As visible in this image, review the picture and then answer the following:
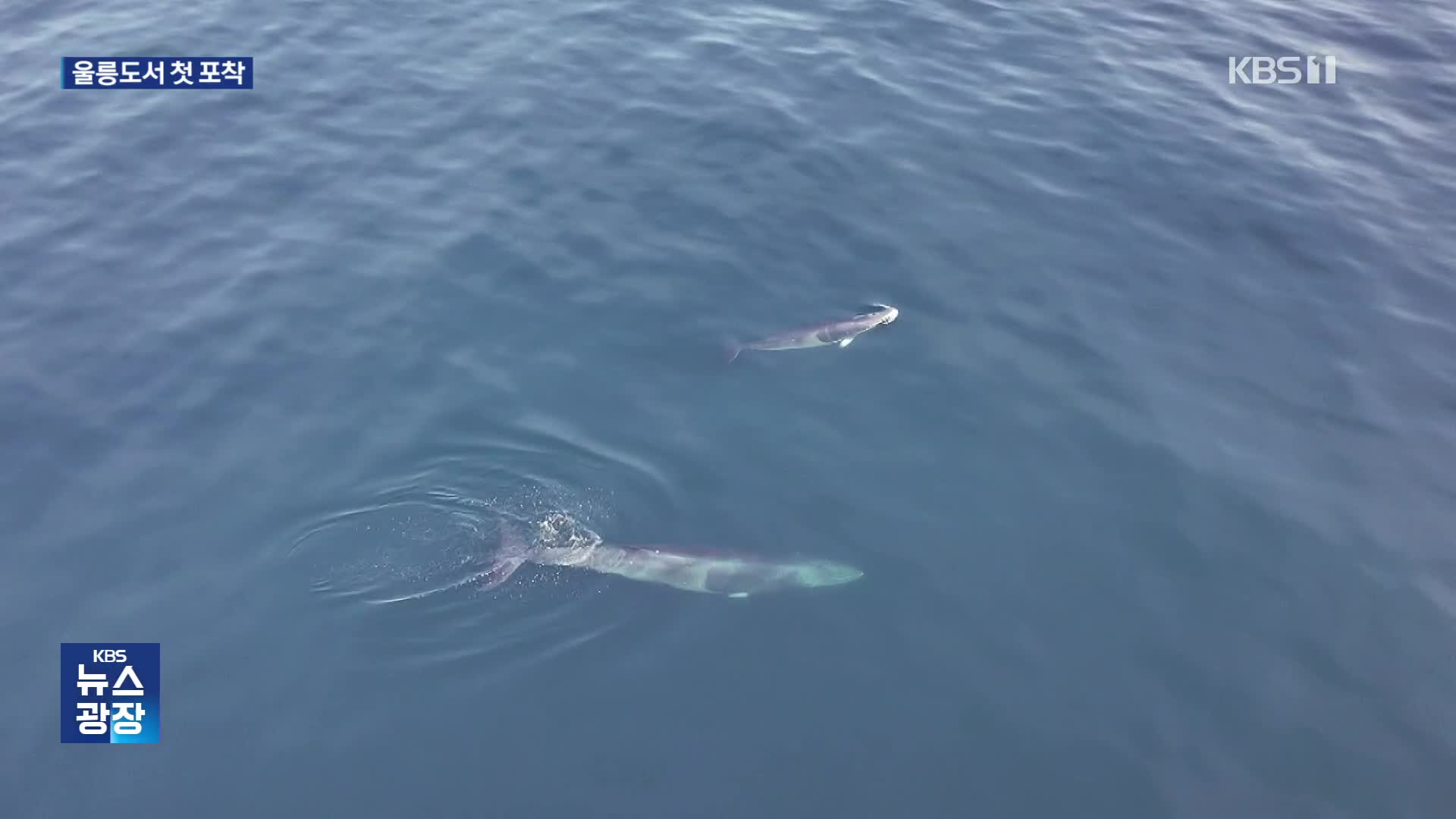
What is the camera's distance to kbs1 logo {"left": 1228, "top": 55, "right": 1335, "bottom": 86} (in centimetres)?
3400

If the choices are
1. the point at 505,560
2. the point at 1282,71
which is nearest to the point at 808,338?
the point at 505,560

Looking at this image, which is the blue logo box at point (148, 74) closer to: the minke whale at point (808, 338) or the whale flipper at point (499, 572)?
the minke whale at point (808, 338)

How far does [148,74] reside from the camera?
105ft

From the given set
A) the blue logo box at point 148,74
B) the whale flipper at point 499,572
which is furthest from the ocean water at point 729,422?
the blue logo box at point 148,74

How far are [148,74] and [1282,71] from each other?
35.7m

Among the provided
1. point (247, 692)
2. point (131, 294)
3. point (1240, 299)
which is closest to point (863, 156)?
point (1240, 299)

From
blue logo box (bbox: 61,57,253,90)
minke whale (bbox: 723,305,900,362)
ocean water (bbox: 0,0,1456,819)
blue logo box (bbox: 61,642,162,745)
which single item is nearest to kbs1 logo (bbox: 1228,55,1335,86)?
ocean water (bbox: 0,0,1456,819)

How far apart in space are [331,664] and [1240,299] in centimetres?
2117

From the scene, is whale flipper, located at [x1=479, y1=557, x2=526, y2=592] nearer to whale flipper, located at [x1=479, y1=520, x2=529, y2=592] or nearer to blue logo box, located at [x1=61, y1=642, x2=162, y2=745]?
whale flipper, located at [x1=479, y1=520, x2=529, y2=592]

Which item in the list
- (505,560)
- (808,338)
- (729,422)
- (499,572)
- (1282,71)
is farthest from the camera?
(1282,71)

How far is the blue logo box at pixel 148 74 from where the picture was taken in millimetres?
32000

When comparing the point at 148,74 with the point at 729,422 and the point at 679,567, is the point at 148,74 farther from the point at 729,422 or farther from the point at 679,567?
the point at 679,567

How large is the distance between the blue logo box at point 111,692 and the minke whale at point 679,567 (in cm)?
541

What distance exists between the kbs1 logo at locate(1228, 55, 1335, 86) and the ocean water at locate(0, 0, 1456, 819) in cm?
80
